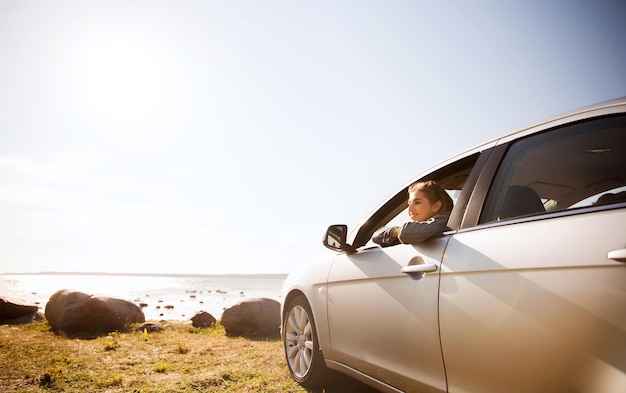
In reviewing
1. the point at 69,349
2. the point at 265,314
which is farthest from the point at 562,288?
the point at 265,314

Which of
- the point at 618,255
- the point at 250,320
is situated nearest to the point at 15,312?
the point at 250,320

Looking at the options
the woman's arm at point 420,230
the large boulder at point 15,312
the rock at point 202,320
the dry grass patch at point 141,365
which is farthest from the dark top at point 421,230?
the large boulder at point 15,312

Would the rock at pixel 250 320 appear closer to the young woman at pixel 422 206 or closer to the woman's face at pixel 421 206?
the young woman at pixel 422 206

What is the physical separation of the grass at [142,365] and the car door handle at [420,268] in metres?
2.04

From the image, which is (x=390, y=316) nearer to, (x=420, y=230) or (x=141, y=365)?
(x=420, y=230)

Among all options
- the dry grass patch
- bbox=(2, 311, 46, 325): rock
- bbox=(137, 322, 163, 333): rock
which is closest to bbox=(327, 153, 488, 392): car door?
the dry grass patch

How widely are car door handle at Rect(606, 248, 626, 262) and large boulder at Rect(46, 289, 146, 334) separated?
9.61m

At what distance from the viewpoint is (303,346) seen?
3906 mm

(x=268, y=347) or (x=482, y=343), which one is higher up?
(x=482, y=343)

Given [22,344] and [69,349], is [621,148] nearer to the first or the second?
[69,349]

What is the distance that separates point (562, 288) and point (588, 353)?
234 millimetres

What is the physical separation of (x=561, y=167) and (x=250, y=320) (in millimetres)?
7382

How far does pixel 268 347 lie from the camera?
6.80m

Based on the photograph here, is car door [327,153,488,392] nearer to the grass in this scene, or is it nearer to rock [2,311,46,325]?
the grass
